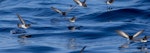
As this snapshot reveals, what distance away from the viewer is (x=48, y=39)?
17.2 metres

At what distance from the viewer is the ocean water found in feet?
50.9

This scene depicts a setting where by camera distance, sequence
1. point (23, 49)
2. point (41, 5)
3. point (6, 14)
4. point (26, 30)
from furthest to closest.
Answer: point (41, 5)
point (6, 14)
point (26, 30)
point (23, 49)

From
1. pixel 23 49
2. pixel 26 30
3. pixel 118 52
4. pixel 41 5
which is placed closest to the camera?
pixel 118 52

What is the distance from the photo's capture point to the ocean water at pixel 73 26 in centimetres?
1550

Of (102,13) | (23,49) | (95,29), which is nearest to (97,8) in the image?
(102,13)

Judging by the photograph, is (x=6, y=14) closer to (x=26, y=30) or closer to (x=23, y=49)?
(x=26, y=30)

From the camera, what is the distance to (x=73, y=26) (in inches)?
756

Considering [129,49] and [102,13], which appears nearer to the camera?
[129,49]

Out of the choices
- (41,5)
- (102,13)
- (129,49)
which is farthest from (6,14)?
(129,49)

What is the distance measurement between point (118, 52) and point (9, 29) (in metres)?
6.00

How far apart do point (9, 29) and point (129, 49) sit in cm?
598

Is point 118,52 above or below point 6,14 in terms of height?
below

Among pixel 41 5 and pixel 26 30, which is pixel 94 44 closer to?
pixel 26 30

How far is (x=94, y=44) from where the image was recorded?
16.1 meters
